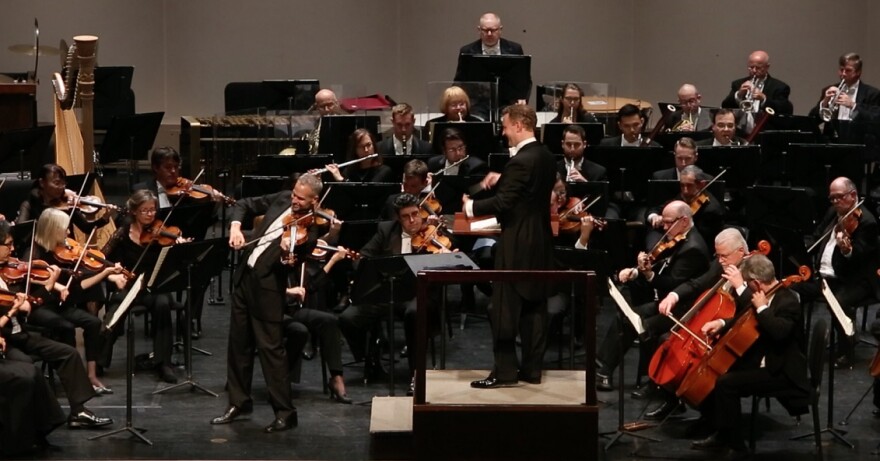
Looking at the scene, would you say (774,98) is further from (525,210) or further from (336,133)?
(525,210)

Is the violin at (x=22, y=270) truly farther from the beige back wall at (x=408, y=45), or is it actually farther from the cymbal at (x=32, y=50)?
the beige back wall at (x=408, y=45)

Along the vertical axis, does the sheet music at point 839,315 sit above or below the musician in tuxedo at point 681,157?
below

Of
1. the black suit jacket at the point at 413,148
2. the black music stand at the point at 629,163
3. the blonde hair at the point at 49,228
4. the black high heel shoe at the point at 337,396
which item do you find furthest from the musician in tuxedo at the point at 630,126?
the blonde hair at the point at 49,228

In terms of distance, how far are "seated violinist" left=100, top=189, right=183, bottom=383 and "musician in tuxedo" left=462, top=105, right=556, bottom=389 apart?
2.28 meters

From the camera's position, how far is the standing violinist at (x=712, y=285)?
707 cm

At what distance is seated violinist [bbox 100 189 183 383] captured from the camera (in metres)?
8.28

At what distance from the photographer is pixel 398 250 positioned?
8.36 metres

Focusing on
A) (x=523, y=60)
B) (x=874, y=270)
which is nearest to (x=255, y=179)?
(x=523, y=60)

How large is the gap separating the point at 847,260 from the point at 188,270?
397 cm

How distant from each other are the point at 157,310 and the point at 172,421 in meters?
0.90

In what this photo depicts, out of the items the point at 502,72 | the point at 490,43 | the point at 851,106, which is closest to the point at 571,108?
the point at 502,72

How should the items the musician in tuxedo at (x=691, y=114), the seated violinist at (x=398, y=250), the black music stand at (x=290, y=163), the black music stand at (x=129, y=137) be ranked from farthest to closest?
the musician in tuxedo at (x=691, y=114)
the black music stand at (x=129, y=137)
the black music stand at (x=290, y=163)
the seated violinist at (x=398, y=250)

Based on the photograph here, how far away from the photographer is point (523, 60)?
36.7ft

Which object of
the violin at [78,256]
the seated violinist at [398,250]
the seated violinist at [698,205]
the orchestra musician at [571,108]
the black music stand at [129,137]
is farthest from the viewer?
the orchestra musician at [571,108]
